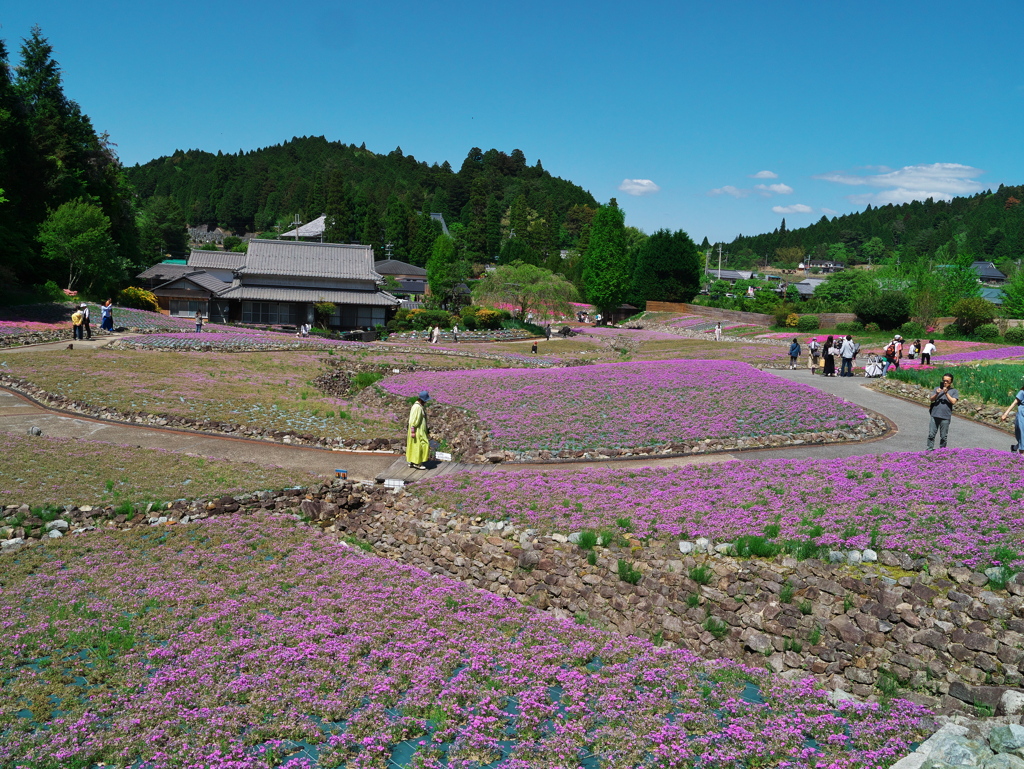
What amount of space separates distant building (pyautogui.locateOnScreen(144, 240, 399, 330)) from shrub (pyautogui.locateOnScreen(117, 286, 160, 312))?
173cm

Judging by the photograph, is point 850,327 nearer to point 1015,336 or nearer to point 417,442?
point 1015,336

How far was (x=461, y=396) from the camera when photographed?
88.9ft

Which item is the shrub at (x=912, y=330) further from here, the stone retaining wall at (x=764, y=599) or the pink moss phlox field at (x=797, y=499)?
the stone retaining wall at (x=764, y=599)

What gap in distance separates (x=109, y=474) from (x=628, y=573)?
455 inches

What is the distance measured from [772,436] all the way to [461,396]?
11.3m

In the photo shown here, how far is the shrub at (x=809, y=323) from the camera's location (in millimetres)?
66688

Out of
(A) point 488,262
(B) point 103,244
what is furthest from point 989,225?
(B) point 103,244

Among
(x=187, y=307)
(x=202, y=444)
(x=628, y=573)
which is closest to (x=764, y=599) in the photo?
(x=628, y=573)

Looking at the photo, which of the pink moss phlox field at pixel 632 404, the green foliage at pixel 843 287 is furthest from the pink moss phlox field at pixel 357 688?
the green foliage at pixel 843 287

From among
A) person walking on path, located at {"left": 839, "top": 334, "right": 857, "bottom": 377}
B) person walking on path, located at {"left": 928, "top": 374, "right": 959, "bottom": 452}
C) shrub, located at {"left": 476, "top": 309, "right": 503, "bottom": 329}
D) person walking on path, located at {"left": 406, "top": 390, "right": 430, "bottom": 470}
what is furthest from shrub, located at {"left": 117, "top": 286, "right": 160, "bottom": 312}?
person walking on path, located at {"left": 928, "top": 374, "right": 959, "bottom": 452}

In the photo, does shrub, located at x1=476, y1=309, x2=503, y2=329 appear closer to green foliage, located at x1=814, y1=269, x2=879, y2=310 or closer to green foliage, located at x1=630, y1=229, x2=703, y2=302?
green foliage, located at x1=630, y1=229, x2=703, y2=302

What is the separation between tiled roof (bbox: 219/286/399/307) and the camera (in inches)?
2547

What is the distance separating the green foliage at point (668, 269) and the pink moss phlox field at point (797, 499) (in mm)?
78361

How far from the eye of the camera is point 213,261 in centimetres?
9312
